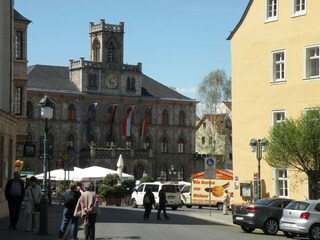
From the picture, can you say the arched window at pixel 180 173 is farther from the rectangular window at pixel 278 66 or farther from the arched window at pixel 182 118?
the rectangular window at pixel 278 66

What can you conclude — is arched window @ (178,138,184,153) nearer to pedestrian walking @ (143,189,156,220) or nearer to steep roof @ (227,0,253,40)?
steep roof @ (227,0,253,40)

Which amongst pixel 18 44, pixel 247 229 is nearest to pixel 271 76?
pixel 18 44

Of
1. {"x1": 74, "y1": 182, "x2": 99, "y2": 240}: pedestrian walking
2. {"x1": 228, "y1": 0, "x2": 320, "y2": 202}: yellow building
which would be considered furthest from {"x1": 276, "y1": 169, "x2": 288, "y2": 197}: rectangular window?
{"x1": 74, "y1": 182, "x2": 99, "y2": 240}: pedestrian walking

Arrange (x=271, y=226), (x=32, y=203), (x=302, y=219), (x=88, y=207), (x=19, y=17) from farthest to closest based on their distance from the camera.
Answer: (x=19, y=17) → (x=271, y=226) → (x=302, y=219) → (x=32, y=203) → (x=88, y=207)

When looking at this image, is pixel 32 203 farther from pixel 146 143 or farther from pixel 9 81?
pixel 146 143

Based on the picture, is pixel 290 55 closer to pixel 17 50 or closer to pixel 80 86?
pixel 17 50

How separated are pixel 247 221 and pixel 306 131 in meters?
7.12

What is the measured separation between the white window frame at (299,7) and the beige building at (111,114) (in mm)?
67801

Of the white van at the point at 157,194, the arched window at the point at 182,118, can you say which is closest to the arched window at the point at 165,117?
the arched window at the point at 182,118

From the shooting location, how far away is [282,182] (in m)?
47.4

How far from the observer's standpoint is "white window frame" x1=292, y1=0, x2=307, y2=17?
46062 mm

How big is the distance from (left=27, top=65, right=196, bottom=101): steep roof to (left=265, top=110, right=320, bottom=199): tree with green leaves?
76697 millimetres

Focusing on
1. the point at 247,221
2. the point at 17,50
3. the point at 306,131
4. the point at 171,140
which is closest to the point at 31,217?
the point at 247,221

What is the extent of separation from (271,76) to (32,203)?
76.2 ft
